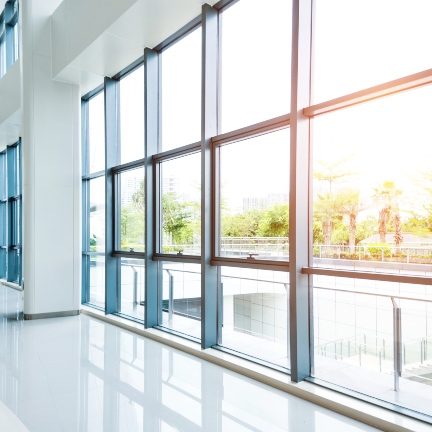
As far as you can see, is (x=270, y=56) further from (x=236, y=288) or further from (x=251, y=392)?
(x=251, y=392)

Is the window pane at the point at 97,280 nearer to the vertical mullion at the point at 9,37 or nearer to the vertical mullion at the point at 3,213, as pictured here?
the vertical mullion at the point at 9,37

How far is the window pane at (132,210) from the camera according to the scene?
623cm

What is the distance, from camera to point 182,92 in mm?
5465

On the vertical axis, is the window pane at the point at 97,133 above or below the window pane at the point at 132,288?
above

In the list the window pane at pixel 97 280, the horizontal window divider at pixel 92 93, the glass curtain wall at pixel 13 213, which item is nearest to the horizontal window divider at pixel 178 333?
the window pane at pixel 97 280

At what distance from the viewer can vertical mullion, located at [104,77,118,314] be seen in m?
6.69

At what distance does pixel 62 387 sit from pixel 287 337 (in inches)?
79.4

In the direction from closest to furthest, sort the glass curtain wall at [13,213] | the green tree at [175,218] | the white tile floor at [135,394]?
1. the white tile floor at [135,394]
2. the green tree at [175,218]
3. the glass curtain wall at [13,213]

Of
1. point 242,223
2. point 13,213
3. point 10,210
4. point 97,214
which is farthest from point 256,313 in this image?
point 10,210

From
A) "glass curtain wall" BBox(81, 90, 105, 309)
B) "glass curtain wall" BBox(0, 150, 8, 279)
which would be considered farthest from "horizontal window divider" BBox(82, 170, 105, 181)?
"glass curtain wall" BBox(0, 150, 8, 279)

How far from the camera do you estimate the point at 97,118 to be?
7562 millimetres

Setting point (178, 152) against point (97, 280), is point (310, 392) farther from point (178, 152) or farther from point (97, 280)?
point (97, 280)

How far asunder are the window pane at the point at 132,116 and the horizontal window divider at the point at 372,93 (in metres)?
3.33

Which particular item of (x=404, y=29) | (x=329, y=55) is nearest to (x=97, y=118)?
(x=329, y=55)
